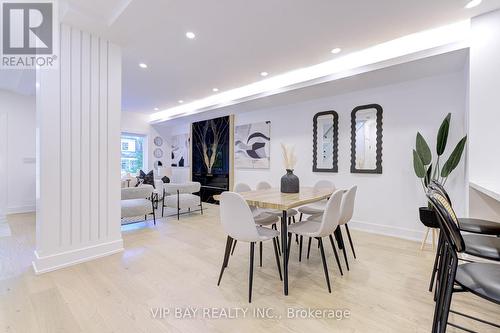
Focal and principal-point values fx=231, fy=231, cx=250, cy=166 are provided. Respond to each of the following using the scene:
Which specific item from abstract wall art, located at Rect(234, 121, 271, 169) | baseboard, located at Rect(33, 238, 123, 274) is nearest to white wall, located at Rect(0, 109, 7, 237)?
baseboard, located at Rect(33, 238, 123, 274)

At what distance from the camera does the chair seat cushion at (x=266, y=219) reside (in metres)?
2.55

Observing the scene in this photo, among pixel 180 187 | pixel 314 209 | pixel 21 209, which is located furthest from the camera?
pixel 21 209

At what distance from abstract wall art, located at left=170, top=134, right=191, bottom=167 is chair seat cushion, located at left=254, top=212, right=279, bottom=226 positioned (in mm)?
4941

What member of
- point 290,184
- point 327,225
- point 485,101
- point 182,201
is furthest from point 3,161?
point 485,101

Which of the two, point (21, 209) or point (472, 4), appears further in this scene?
point (21, 209)

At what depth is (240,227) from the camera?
188 centimetres

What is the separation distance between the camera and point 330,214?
6.50ft

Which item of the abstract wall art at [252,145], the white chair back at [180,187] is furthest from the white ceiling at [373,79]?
the white chair back at [180,187]

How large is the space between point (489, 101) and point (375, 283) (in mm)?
2111

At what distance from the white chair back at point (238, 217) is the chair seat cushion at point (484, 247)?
134cm

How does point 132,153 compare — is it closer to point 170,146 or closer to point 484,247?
point 170,146

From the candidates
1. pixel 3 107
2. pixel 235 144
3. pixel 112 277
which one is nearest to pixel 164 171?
pixel 235 144

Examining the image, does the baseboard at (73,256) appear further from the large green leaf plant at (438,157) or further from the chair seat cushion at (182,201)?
the large green leaf plant at (438,157)

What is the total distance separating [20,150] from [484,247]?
7373mm
